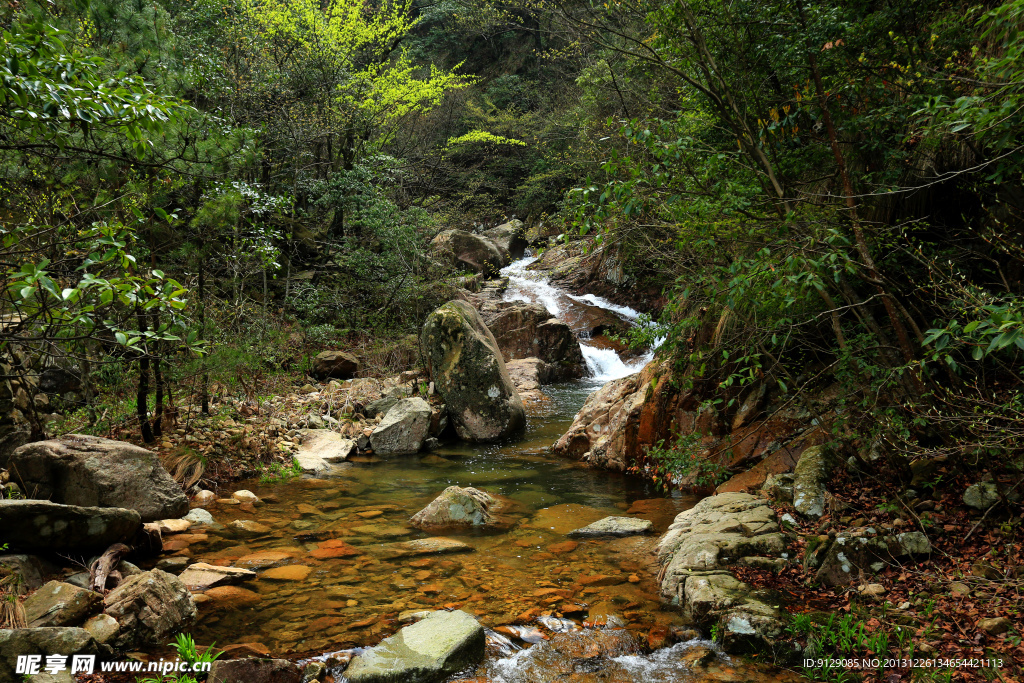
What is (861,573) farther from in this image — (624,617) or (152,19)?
(152,19)

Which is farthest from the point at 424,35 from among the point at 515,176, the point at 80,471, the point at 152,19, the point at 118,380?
the point at 80,471

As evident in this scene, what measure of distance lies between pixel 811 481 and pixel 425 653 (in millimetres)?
3449

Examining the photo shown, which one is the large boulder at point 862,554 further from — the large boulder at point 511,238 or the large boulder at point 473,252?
the large boulder at point 511,238

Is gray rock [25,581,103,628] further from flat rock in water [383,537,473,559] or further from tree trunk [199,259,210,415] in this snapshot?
tree trunk [199,259,210,415]

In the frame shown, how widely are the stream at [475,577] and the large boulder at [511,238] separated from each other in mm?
Answer: 14385

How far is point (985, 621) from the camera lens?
3.17 metres

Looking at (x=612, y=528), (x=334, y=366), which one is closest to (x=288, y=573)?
(x=612, y=528)

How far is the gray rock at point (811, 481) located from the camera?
4.62 metres

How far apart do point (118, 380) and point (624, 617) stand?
6.17 meters

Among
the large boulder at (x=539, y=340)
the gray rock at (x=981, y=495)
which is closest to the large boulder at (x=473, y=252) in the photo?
the large boulder at (x=539, y=340)

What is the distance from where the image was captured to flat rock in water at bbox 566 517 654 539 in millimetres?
5582

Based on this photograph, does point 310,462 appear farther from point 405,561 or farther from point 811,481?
point 811,481

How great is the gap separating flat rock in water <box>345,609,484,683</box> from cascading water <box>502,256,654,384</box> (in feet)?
34.5

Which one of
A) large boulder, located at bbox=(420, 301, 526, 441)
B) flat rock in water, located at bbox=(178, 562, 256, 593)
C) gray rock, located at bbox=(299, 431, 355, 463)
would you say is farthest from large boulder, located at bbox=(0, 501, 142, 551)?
large boulder, located at bbox=(420, 301, 526, 441)
